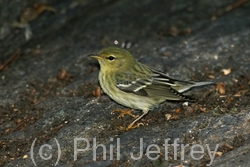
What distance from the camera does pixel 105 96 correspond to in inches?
324

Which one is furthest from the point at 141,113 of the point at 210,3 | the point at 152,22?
the point at 210,3

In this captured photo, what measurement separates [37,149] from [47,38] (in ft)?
13.0

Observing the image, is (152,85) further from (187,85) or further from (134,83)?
(187,85)

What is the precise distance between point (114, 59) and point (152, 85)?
72 cm

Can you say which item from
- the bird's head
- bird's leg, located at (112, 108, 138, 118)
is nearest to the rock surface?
bird's leg, located at (112, 108, 138, 118)

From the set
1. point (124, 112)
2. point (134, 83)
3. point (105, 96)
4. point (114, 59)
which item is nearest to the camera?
point (124, 112)

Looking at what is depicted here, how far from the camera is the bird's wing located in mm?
7727

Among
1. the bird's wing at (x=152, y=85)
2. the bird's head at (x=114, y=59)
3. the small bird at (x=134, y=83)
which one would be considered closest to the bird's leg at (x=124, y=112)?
the small bird at (x=134, y=83)

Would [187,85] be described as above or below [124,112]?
above

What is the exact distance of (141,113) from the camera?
7.85m

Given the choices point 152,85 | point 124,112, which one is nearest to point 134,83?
point 152,85

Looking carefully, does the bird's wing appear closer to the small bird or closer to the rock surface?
the small bird

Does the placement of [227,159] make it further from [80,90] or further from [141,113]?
[80,90]

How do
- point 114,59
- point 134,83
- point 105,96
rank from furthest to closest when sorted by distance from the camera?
point 105,96
point 114,59
point 134,83
